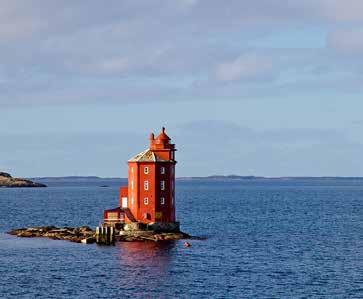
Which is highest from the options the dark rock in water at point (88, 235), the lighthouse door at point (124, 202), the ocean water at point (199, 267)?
the lighthouse door at point (124, 202)

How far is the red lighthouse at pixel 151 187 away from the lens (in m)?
110

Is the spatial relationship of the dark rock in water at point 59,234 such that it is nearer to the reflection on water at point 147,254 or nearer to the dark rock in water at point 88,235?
the dark rock in water at point 88,235

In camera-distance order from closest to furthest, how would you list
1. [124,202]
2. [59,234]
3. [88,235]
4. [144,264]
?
[144,264], [88,235], [59,234], [124,202]

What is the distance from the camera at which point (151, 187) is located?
11025cm

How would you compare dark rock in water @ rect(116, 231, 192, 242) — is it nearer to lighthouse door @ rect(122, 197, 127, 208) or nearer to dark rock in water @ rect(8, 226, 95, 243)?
dark rock in water @ rect(8, 226, 95, 243)

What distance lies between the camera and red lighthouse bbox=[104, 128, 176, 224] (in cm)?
10981

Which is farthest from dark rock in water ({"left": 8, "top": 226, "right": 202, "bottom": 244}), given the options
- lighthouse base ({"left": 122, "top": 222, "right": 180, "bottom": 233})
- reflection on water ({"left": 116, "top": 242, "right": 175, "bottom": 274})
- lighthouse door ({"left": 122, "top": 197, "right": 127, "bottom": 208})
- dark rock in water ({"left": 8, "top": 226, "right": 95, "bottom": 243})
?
lighthouse door ({"left": 122, "top": 197, "right": 127, "bottom": 208})

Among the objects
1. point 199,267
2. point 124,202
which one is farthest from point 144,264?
point 124,202

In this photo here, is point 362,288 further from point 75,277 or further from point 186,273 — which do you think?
point 75,277

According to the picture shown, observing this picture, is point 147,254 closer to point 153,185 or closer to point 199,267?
point 199,267

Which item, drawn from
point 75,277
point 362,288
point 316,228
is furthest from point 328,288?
point 316,228

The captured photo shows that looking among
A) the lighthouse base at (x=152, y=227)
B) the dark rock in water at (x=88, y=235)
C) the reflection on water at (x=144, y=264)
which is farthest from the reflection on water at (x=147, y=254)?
the lighthouse base at (x=152, y=227)

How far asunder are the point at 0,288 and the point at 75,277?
8.12 metres

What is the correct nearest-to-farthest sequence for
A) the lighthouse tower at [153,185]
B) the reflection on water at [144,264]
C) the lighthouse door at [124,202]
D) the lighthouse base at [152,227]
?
the reflection on water at [144,264], the lighthouse base at [152,227], the lighthouse tower at [153,185], the lighthouse door at [124,202]
